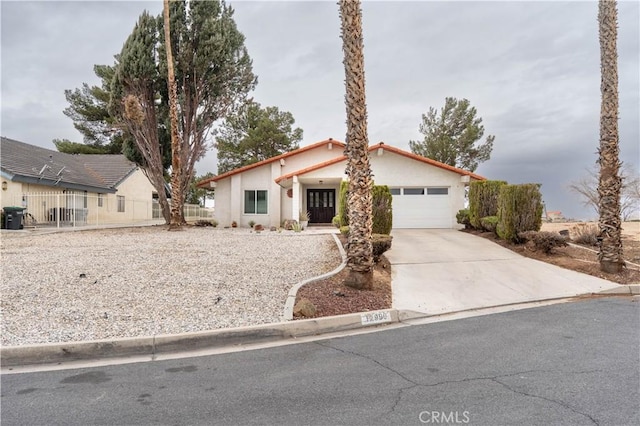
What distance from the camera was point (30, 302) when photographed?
632cm

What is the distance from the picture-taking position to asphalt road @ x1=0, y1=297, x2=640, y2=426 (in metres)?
3.11

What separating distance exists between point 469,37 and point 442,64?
2.55m

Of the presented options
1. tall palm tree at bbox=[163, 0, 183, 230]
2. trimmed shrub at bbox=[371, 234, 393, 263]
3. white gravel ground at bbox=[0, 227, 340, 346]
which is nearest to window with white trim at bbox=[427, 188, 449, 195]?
white gravel ground at bbox=[0, 227, 340, 346]

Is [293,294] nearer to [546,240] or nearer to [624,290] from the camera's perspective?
[624,290]

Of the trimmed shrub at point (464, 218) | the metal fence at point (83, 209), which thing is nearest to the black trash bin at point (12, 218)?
the metal fence at point (83, 209)

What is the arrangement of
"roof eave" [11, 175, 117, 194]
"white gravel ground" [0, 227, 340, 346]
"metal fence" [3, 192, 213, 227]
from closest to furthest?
"white gravel ground" [0, 227, 340, 346]
"roof eave" [11, 175, 117, 194]
"metal fence" [3, 192, 213, 227]

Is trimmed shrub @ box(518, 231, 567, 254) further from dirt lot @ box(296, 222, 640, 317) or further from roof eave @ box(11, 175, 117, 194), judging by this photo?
roof eave @ box(11, 175, 117, 194)

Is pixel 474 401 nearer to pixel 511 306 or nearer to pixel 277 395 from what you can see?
pixel 277 395

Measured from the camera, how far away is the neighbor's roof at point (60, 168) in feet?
68.0

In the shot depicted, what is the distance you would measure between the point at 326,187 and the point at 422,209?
634 cm

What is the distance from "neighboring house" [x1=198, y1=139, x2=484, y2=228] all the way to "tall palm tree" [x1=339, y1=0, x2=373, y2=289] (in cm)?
1206

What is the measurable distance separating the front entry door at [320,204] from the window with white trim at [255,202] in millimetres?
2803

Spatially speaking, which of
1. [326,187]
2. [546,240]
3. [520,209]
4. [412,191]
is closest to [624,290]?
[546,240]

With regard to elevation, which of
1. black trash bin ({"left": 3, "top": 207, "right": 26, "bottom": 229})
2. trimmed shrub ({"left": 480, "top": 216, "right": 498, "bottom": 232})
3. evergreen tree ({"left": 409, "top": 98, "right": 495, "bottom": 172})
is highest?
evergreen tree ({"left": 409, "top": 98, "right": 495, "bottom": 172})
